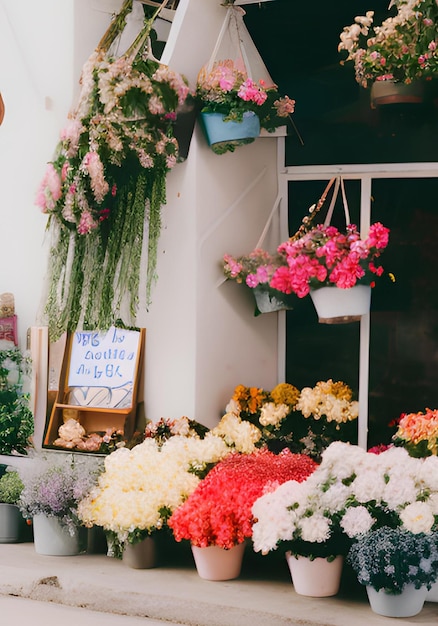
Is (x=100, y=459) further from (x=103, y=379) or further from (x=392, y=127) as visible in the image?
(x=392, y=127)

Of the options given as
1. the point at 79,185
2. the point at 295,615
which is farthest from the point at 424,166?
the point at 295,615

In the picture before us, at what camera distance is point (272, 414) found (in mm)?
6383

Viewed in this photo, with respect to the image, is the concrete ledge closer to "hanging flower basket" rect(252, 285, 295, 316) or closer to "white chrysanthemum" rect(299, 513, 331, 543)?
"white chrysanthemum" rect(299, 513, 331, 543)

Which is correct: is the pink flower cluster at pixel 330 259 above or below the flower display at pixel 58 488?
above

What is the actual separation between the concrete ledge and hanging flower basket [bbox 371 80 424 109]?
2.82 m

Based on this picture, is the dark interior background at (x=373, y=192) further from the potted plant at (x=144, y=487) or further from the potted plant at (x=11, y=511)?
the potted plant at (x=11, y=511)

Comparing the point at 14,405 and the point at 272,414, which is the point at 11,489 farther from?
the point at 272,414

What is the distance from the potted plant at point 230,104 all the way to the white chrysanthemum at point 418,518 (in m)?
2.49

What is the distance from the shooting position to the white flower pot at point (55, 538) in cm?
608

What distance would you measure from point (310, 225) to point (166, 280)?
105cm

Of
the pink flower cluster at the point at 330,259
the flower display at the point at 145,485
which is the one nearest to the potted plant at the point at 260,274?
the pink flower cluster at the point at 330,259

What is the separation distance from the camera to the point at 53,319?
662cm

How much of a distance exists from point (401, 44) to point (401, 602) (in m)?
2.92

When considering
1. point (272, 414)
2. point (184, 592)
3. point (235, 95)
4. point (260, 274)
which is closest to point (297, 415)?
point (272, 414)
